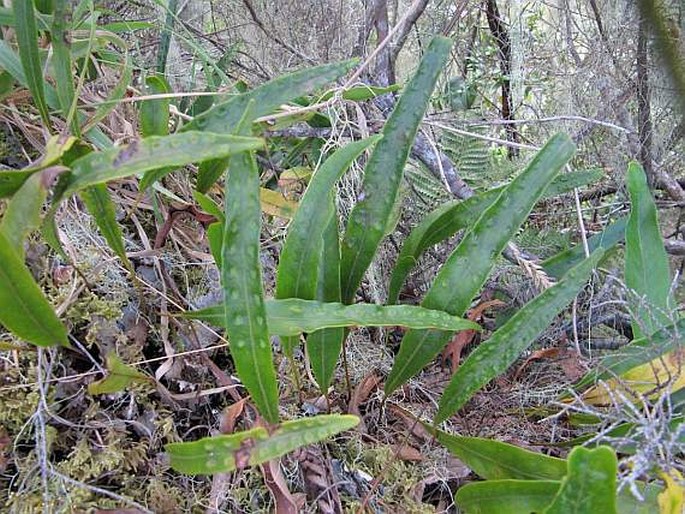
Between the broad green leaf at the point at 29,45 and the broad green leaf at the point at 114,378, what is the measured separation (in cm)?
24

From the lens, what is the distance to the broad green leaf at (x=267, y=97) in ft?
1.68

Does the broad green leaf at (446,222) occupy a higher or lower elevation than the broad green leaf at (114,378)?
higher

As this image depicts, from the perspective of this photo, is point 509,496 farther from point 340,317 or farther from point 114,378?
point 114,378

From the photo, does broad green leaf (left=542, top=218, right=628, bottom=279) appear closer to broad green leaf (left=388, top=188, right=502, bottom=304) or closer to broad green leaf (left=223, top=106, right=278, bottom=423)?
broad green leaf (left=388, top=188, right=502, bottom=304)

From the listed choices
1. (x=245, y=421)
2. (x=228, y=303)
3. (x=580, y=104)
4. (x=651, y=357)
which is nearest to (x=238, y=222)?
(x=228, y=303)

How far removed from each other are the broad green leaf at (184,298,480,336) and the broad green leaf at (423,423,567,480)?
0.33ft

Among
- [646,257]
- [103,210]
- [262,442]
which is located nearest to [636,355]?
[646,257]

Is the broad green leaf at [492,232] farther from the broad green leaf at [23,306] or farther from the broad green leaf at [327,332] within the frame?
the broad green leaf at [23,306]

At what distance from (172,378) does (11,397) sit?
5.1 inches

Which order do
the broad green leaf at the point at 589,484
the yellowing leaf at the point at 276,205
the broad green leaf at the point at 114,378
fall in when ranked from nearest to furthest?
the broad green leaf at the point at 589,484
the broad green leaf at the point at 114,378
the yellowing leaf at the point at 276,205

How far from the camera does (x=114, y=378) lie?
435 millimetres

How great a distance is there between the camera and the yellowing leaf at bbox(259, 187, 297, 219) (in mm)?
674

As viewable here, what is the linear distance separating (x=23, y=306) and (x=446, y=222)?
0.39m

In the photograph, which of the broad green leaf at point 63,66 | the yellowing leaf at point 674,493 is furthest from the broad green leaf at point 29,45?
the yellowing leaf at point 674,493
